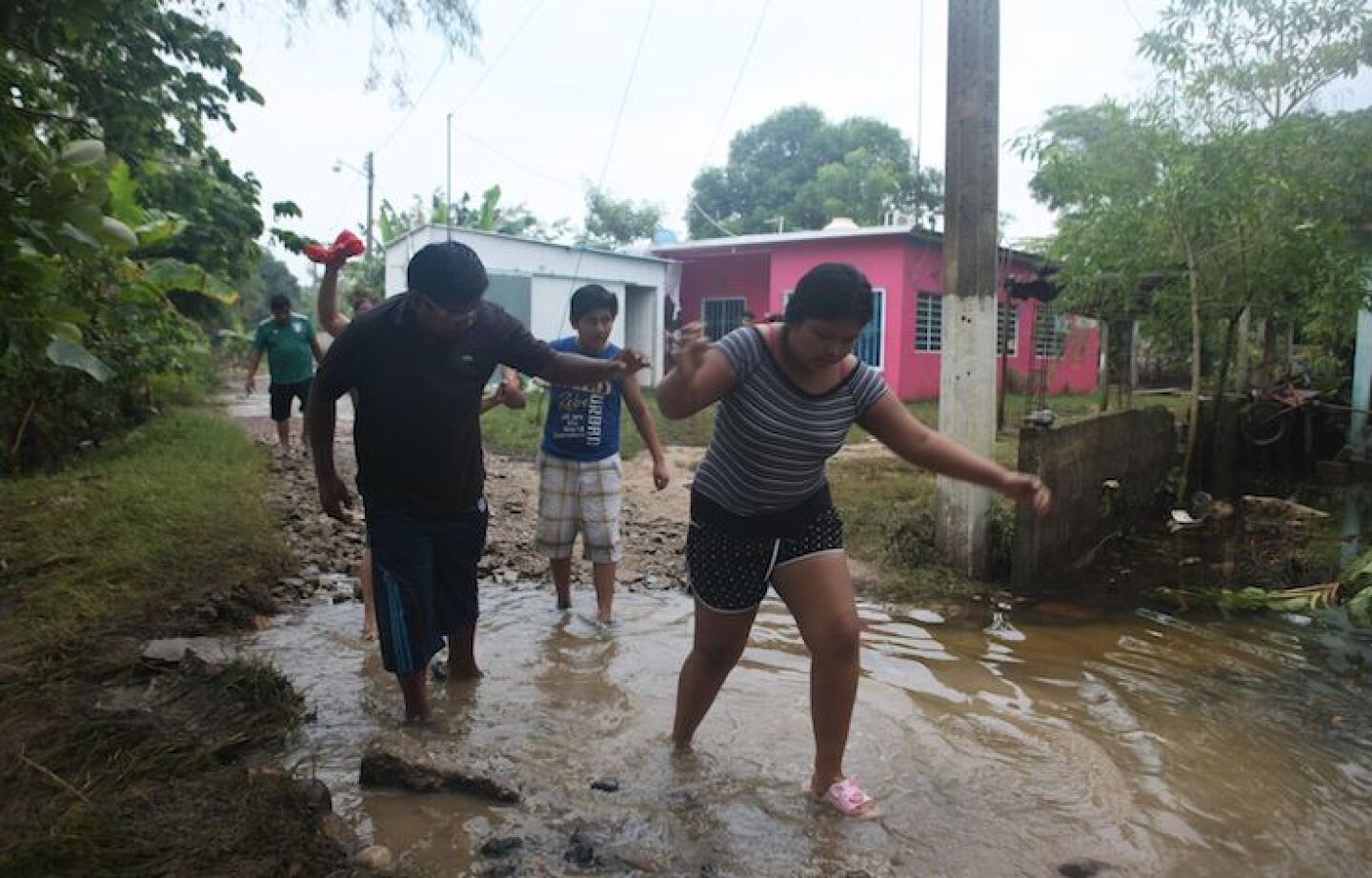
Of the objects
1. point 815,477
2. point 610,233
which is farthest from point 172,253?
point 610,233

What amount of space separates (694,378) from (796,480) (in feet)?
1.63

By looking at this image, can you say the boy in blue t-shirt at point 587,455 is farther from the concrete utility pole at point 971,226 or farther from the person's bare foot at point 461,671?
the concrete utility pole at point 971,226

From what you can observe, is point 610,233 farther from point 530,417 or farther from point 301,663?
point 301,663

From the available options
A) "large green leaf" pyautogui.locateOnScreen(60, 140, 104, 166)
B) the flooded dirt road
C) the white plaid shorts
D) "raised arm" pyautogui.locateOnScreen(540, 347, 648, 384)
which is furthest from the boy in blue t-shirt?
"large green leaf" pyautogui.locateOnScreen(60, 140, 104, 166)

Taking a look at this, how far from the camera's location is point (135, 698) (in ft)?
11.5

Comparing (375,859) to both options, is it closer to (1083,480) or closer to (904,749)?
(904,749)

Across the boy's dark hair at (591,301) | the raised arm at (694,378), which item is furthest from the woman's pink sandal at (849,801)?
the boy's dark hair at (591,301)

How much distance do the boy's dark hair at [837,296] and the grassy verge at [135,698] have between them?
2014 millimetres

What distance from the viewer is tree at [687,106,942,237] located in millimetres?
35062

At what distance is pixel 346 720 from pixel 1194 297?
27.3 ft

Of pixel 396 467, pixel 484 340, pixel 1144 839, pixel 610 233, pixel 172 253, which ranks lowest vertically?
pixel 1144 839

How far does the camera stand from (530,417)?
1538 cm

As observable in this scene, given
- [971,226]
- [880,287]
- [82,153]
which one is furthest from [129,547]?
[880,287]

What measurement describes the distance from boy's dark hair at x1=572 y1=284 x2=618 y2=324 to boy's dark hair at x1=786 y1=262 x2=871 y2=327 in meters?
2.09
